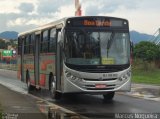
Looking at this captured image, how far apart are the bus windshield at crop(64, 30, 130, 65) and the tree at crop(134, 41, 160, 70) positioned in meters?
33.8

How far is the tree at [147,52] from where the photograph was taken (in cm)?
5253

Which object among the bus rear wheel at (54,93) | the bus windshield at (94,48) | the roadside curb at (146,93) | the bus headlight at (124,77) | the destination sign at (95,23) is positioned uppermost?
the destination sign at (95,23)

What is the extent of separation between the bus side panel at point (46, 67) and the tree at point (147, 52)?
30897mm

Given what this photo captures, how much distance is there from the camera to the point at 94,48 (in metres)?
18.2

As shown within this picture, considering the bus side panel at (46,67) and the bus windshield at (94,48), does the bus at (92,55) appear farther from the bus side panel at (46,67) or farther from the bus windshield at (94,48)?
the bus side panel at (46,67)

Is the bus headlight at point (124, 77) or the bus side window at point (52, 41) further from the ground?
the bus side window at point (52, 41)

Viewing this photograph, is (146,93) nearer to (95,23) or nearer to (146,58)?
(95,23)

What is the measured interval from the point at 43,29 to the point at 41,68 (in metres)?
1.73

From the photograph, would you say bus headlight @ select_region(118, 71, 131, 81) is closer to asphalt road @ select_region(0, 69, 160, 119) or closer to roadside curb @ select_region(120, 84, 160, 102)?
A: asphalt road @ select_region(0, 69, 160, 119)

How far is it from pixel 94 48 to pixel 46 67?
349 cm

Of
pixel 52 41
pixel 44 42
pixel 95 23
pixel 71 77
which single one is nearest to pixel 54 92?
pixel 52 41

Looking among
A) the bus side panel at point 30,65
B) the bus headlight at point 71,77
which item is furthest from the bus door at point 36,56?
the bus headlight at point 71,77

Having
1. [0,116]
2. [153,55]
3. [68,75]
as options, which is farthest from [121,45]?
[153,55]

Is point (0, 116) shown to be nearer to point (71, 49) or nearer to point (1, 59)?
point (71, 49)
